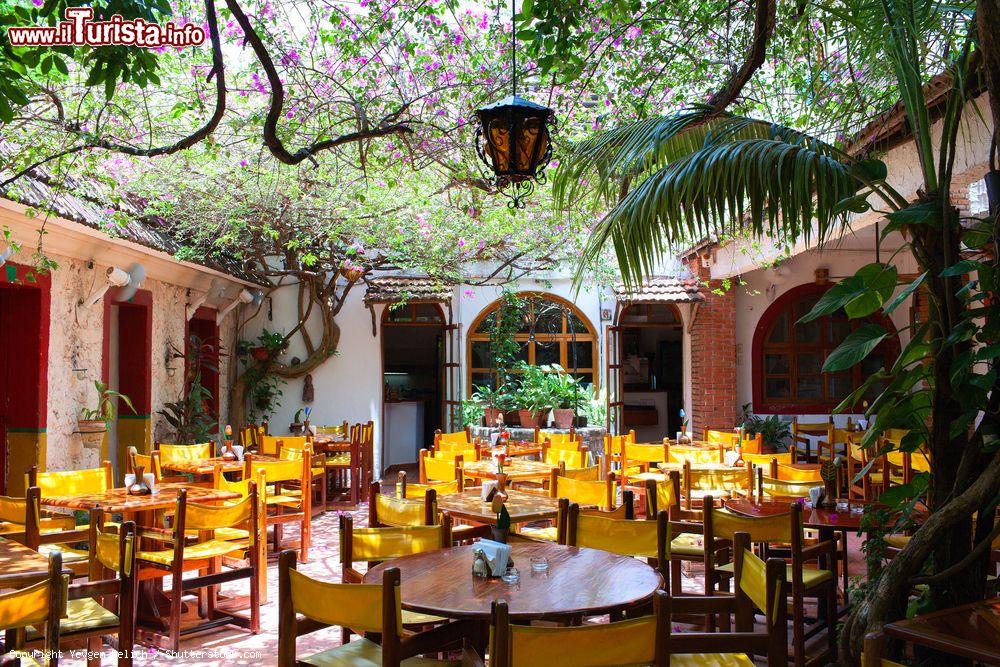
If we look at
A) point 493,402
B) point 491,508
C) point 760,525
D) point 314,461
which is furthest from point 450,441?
point 760,525

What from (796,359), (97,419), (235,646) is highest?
(796,359)

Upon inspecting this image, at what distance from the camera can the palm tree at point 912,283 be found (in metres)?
2.95

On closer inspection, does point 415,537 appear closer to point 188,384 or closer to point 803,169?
point 803,169

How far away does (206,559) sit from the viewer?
17.0 ft

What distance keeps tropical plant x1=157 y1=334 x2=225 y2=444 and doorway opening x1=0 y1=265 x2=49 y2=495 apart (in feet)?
7.12

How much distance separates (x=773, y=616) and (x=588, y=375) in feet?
32.4

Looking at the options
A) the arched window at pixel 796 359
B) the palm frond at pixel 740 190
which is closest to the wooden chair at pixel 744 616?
the palm frond at pixel 740 190

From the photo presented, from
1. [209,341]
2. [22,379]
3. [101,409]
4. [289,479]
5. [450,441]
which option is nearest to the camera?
[289,479]

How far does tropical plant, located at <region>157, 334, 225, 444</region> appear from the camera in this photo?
9664 mm

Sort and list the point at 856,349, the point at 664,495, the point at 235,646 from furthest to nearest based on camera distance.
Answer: the point at 664,495 → the point at 235,646 → the point at 856,349

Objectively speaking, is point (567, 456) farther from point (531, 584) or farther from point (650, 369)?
point (650, 369)

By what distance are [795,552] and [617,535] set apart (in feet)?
2.66

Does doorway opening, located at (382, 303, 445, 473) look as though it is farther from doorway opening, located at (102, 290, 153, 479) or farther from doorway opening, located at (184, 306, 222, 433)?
doorway opening, located at (102, 290, 153, 479)

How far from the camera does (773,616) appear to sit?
276 centimetres
